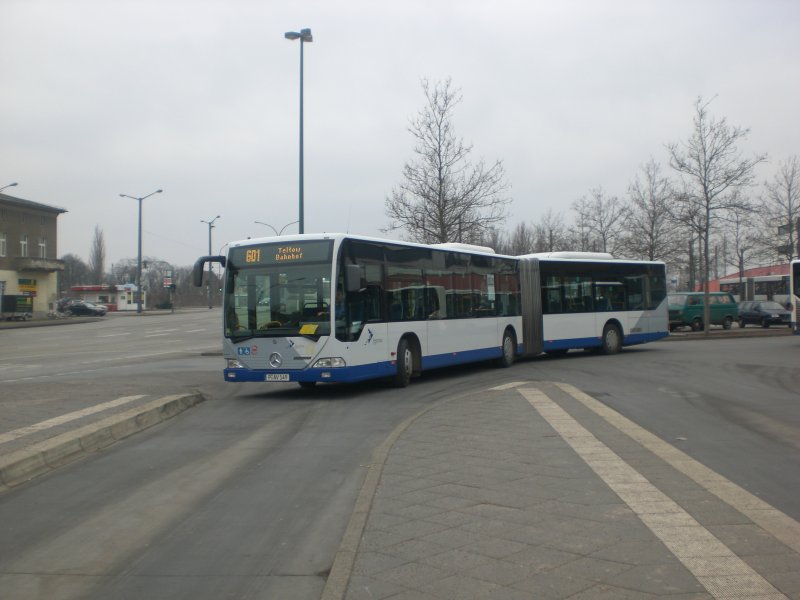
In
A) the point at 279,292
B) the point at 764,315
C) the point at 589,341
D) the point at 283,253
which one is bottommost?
the point at 589,341

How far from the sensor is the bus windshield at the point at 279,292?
13.9 m

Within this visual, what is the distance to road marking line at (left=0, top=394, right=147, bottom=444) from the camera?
9.16m

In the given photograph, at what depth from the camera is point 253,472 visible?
7.82 meters

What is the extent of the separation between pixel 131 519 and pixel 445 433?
4.14 metres

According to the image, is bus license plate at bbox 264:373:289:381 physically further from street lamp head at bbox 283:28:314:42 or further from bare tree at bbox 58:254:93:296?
bare tree at bbox 58:254:93:296

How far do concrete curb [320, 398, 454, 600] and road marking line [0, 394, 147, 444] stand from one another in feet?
14.5

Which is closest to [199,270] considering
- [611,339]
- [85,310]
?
[611,339]

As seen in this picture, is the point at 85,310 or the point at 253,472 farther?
the point at 85,310

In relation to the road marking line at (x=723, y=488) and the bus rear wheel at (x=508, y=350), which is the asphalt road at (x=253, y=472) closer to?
the road marking line at (x=723, y=488)

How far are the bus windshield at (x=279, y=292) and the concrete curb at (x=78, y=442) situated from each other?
2311 mm

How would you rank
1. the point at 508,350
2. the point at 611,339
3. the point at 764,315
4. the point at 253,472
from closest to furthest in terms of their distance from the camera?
the point at 253,472, the point at 508,350, the point at 611,339, the point at 764,315

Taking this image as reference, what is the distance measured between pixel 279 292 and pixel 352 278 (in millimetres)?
1448

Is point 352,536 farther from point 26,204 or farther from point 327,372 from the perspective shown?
point 26,204

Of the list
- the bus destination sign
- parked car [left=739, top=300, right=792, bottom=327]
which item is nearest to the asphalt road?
the bus destination sign
